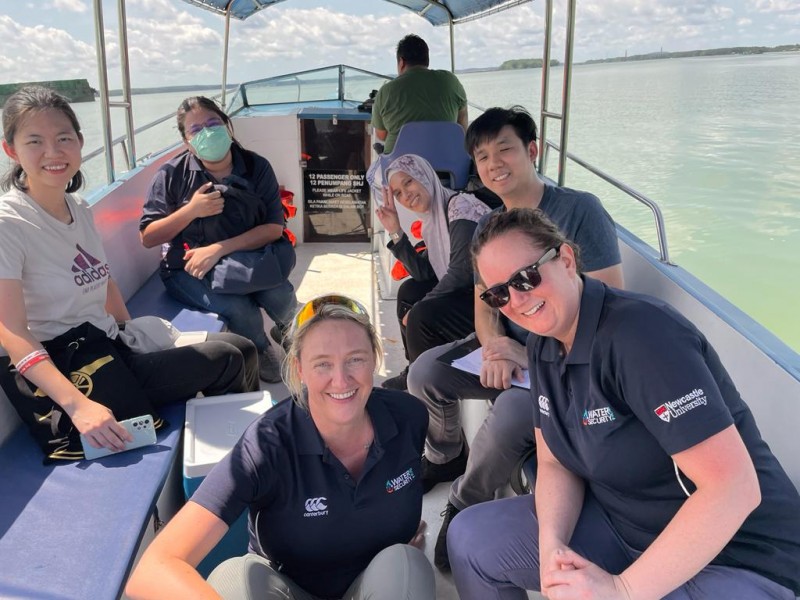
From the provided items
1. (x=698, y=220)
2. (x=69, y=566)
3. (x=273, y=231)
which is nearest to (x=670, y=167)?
(x=698, y=220)

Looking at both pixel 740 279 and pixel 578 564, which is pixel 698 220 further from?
pixel 578 564

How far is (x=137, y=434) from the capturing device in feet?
5.65

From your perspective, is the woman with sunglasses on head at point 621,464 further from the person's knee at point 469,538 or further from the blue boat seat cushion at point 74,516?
the blue boat seat cushion at point 74,516

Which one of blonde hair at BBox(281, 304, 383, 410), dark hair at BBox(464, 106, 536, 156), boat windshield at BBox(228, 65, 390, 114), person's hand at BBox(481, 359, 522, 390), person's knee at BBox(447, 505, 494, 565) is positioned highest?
boat windshield at BBox(228, 65, 390, 114)

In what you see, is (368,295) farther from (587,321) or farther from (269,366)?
(587,321)

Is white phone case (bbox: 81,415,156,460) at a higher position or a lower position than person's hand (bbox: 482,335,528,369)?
lower

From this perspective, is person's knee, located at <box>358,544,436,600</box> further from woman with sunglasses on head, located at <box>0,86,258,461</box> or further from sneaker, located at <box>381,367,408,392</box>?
sneaker, located at <box>381,367,408,392</box>

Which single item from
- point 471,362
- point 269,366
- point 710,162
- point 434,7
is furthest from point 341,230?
point 710,162

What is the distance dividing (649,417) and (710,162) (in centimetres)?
742

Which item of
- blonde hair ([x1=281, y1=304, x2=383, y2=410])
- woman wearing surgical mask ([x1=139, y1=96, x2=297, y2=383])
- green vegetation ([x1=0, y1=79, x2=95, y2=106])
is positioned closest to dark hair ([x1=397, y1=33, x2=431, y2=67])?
woman wearing surgical mask ([x1=139, y1=96, x2=297, y2=383])

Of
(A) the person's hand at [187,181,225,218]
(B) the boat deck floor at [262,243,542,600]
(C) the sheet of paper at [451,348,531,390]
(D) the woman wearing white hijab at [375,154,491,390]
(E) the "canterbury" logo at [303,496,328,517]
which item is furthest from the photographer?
(A) the person's hand at [187,181,225,218]

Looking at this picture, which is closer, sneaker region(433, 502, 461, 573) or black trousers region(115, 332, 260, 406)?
sneaker region(433, 502, 461, 573)

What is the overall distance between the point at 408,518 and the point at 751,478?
27.1 inches

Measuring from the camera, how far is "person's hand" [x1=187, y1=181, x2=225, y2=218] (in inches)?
106
